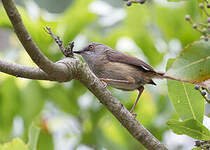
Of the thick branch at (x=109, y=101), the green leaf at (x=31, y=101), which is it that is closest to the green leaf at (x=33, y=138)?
the thick branch at (x=109, y=101)

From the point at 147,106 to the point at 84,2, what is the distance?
1.70m

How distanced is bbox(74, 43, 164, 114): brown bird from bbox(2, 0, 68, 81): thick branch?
6.81ft

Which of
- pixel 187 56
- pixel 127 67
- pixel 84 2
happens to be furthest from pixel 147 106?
pixel 187 56

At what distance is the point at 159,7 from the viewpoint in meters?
5.37

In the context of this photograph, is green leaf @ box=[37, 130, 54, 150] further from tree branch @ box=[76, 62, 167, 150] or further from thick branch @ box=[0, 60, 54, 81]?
thick branch @ box=[0, 60, 54, 81]

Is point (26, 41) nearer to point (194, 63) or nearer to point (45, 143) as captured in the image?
point (194, 63)

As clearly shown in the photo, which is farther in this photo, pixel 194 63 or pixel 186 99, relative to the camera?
pixel 186 99

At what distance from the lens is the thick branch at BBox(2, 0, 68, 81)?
210cm

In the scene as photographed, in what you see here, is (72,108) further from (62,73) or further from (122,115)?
(62,73)

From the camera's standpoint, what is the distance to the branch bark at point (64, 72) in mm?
2215

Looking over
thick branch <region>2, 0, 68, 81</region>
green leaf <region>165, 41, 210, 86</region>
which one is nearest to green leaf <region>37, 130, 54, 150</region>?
thick branch <region>2, 0, 68, 81</region>

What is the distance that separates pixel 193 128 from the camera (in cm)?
311

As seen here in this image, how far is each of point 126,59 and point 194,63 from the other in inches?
89.0

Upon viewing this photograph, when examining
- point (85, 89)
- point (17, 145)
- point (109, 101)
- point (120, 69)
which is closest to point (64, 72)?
point (109, 101)
